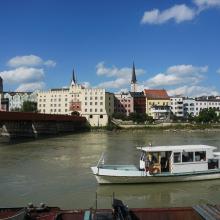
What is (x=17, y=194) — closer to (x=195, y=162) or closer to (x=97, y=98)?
(x=195, y=162)

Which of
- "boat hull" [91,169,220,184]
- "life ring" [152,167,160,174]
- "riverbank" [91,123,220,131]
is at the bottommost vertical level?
"boat hull" [91,169,220,184]

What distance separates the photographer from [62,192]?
2369cm

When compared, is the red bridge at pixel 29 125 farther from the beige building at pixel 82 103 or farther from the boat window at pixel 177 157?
the boat window at pixel 177 157

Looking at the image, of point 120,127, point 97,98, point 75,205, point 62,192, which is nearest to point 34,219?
point 75,205

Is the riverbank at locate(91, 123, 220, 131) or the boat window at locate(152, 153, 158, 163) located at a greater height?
the riverbank at locate(91, 123, 220, 131)

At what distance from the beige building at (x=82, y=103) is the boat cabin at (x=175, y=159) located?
127 meters

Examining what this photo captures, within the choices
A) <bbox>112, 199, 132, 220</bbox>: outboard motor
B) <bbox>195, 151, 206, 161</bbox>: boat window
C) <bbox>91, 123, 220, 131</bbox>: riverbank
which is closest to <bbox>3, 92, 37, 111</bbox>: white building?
<bbox>91, 123, 220, 131</bbox>: riverbank

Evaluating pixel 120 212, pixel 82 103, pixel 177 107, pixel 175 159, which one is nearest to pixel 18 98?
pixel 82 103

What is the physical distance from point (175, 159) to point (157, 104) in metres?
170

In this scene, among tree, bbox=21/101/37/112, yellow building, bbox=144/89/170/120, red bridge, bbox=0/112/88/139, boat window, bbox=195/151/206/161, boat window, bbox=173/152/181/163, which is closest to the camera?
boat window, bbox=173/152/181/163

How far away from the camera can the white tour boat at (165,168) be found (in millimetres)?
24156

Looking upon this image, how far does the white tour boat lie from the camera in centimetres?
2416

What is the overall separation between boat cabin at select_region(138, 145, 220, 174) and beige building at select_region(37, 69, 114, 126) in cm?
12661

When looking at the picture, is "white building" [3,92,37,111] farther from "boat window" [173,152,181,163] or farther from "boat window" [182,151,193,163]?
"boat window" [173,152,181,163]
